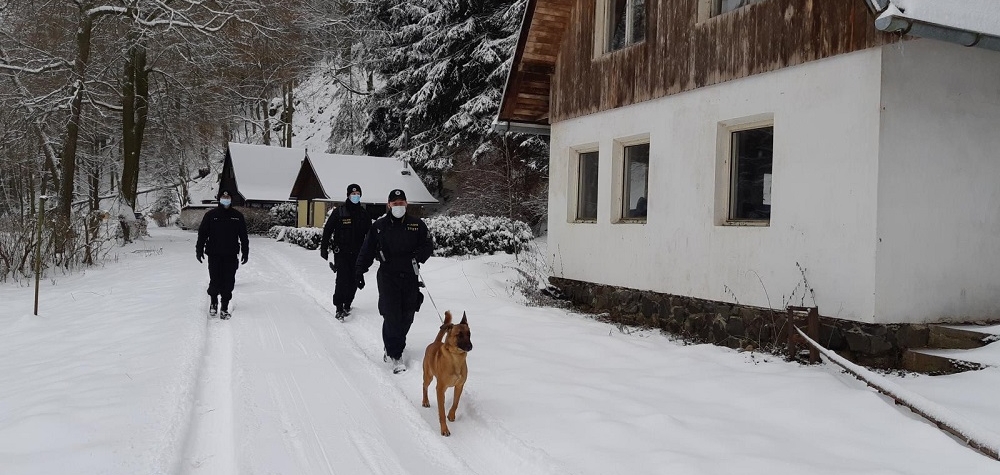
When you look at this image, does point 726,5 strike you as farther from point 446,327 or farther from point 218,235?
point 218,235

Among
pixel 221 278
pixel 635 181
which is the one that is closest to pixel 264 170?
pixel 221 278

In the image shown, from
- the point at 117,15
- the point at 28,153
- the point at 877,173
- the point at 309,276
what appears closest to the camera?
the point at 877,173

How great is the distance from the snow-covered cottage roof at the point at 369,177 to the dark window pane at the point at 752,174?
25.5 meters

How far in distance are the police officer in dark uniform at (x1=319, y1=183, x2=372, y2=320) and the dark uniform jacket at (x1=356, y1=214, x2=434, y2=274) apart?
289 centimetres

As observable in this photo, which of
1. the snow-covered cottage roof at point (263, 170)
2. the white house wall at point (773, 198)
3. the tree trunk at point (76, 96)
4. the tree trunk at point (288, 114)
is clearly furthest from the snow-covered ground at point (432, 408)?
the tree trunk at point (288, 114)

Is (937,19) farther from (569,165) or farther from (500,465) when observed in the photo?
(569,165)

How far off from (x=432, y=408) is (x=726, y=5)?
625 cm

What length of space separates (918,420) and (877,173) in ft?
8.03

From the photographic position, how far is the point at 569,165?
1161 centimetres

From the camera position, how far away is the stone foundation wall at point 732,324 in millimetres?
6430

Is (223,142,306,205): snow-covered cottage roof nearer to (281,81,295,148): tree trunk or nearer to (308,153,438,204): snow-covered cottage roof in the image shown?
(281,81,295,148): tree trunk

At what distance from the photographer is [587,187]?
11.6m

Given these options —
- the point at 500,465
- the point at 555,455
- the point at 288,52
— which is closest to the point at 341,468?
the point at 500,465

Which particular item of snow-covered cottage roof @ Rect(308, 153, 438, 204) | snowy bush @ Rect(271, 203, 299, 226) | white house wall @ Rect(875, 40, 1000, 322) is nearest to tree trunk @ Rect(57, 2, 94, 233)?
snow-covered cottage roof @ Rect(308, 153, 438, 204)
